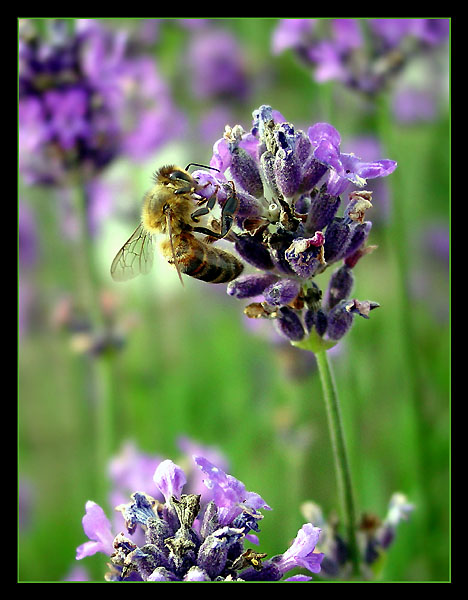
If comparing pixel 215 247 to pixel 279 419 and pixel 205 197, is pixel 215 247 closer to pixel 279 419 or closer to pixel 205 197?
pixel 205 197

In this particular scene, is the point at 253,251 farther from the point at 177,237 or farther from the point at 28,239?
the point at 28,239

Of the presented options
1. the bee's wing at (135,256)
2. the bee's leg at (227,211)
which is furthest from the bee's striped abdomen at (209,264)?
the bee's wing at (135,256)

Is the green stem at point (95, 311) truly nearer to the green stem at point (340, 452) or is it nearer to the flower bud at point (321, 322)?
the green stem at point (340, 452)

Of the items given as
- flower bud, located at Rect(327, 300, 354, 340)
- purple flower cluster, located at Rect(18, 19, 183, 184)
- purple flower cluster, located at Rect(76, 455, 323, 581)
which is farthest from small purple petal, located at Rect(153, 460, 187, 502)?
purple flower cluster, located at Rect(18, 19, 183, 184)

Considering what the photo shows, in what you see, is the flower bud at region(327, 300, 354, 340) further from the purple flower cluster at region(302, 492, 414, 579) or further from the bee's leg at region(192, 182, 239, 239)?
the purple flower cluster at region(302, 492, 414, 579)
